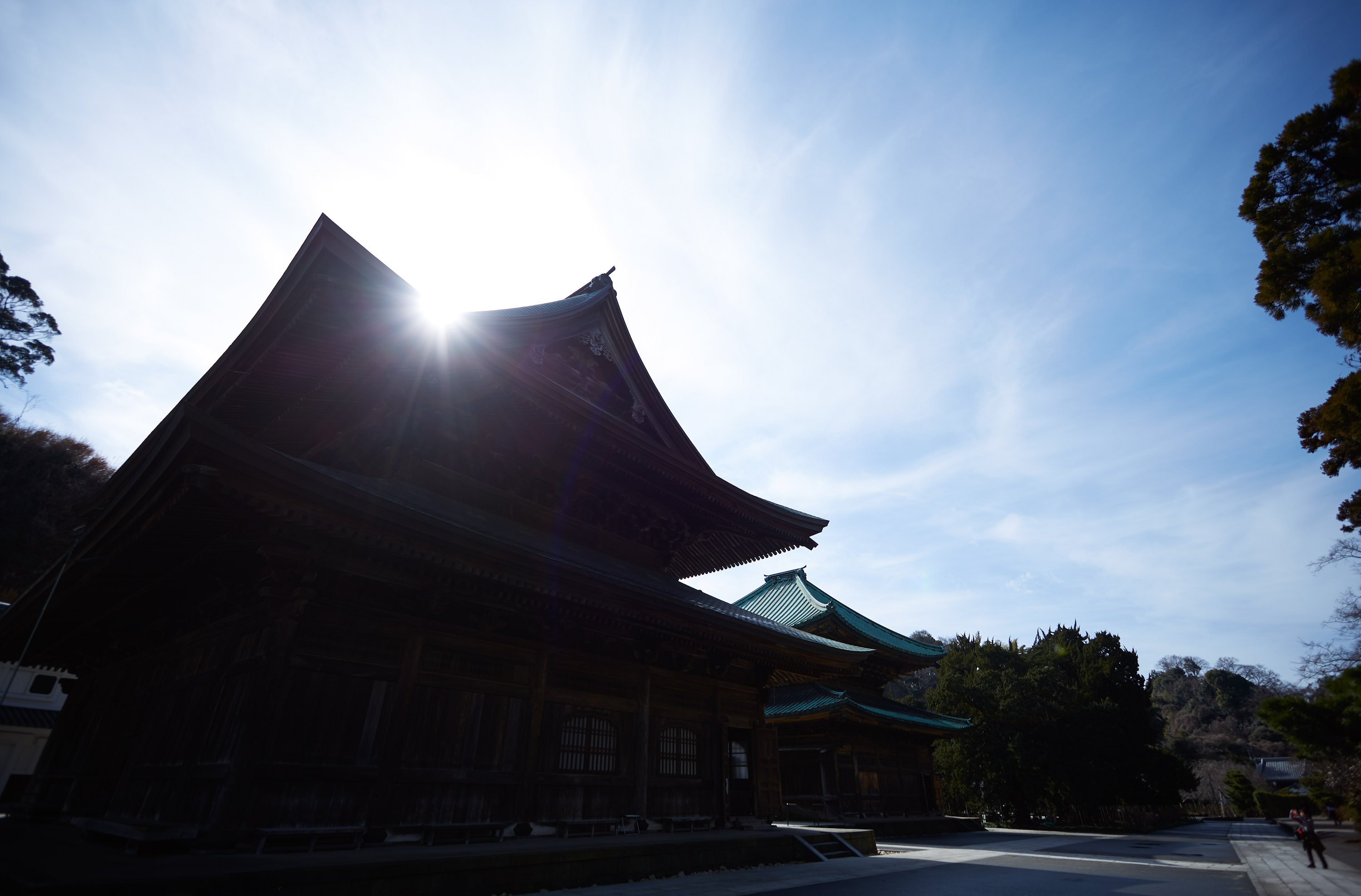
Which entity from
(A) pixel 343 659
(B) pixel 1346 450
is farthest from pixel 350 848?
(B) pixel 1346 450

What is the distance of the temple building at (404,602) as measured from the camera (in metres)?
6.96

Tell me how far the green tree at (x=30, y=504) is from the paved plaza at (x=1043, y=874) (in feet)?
140

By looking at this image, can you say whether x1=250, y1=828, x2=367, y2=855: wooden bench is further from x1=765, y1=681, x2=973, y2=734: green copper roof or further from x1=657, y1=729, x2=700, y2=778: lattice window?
x1=765, y1=681, x2=973, y2=734: green copper roof

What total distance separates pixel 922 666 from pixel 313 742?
2908 cm

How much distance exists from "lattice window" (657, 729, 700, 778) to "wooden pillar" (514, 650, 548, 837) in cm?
294

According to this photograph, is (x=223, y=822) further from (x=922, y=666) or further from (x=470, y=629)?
(x=922, y=666)

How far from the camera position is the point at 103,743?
471 inches

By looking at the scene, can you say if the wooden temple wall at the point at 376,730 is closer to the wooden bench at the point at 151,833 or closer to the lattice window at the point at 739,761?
the wooden bench at the point at 151,833

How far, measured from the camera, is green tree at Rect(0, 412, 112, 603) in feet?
115

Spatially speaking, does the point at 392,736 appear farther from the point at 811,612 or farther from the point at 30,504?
the point at 30,504

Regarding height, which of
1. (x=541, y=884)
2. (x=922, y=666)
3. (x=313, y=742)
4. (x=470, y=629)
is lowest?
(x=541, y=884)

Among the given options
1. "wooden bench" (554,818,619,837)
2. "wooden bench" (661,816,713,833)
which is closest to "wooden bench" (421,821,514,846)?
"wooden bench" (554,818,619,837)

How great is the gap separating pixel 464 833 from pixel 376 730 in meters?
1.97

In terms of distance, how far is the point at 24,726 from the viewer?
2536cm
